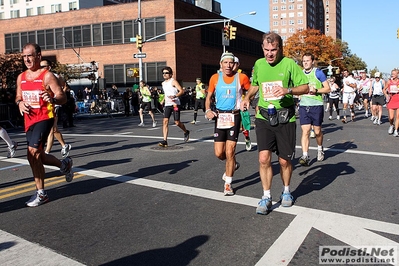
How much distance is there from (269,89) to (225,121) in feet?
3.53

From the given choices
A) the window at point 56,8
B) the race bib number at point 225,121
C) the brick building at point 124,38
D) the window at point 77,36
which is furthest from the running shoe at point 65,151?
the window at point 56,8

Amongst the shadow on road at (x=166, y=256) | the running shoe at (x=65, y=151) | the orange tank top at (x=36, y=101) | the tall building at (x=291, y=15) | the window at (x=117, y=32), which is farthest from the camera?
the tall building at (x=291, y=15)

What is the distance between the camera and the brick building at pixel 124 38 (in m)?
43.0

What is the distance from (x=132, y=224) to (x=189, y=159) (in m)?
4.21

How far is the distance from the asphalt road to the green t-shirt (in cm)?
126

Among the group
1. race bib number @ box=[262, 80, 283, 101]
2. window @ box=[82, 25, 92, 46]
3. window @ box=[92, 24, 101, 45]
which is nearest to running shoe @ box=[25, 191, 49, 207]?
race bib number @ box=[262, 80, 283, 101]

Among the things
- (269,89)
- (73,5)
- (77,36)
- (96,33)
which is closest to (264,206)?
(269,89)

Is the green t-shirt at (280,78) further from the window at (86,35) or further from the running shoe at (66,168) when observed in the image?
the window at (86,35)

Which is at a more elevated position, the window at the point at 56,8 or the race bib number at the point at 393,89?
the window at the point at 56,8

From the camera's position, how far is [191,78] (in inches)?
1795

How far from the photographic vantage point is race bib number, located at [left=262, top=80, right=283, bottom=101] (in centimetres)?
493

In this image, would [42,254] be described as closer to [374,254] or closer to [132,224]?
[132,224]

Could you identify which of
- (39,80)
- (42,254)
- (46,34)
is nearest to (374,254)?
(42,254)

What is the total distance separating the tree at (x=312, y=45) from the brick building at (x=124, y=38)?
38.3 m
